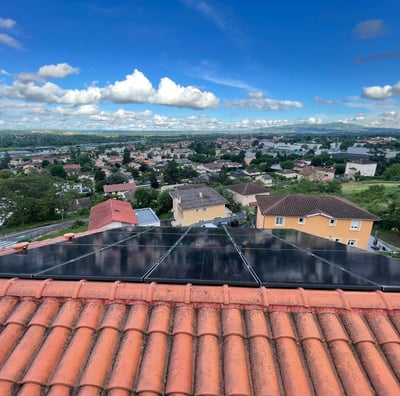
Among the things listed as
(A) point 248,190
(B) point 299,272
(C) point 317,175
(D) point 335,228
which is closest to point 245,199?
(A) point 248,190

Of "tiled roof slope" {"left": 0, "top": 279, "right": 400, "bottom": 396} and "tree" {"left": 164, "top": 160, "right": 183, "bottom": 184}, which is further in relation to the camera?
"tree" {"left": 164, "top": 160, "right": 183, "bottom": 184}

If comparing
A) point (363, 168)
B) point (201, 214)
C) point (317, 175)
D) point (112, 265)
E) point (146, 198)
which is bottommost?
point (317, 175)

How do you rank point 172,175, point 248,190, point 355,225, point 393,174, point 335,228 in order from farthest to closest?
point 172,175 < point 393,174 < point 248,190 < point 335,228 < point 355,225

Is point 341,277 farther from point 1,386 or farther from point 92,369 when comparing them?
point 1,386

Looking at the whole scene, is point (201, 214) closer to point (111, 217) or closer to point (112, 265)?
point (111, 217)

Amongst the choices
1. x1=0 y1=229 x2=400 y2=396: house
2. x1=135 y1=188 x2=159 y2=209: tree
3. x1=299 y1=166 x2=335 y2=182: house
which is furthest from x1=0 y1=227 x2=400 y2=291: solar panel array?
x1=299 y1=166 x2=335 y2=182: house

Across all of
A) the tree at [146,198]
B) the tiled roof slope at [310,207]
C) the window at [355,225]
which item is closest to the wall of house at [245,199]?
the tree at [146,198]

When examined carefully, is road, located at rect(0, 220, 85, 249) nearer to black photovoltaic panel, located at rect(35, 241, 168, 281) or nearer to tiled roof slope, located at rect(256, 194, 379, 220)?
tiled roof slope, located at rect(256, 194, 379, 220)
